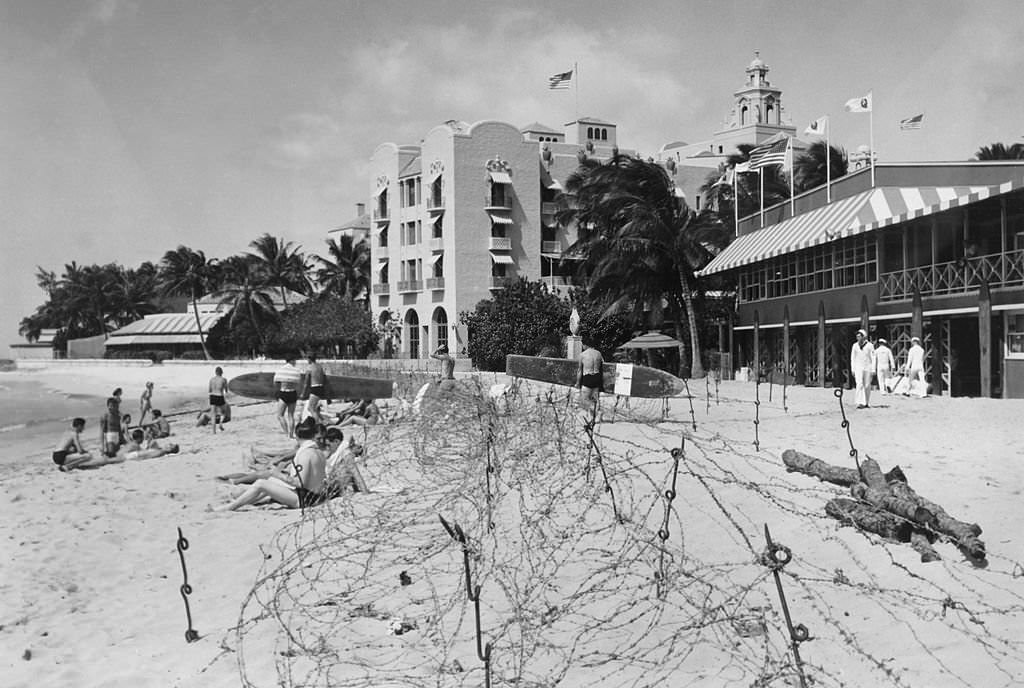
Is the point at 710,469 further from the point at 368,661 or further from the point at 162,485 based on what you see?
the point at 162,485

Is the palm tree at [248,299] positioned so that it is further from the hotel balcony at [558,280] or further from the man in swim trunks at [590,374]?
the man in swim trunks at [590,374]

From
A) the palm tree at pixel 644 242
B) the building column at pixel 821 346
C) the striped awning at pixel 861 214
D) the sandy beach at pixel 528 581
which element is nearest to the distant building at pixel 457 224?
the palm tree at pixel 644 242

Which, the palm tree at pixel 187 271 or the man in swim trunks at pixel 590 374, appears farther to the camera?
the palm tree at pixel 187 271

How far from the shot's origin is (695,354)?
123 feet

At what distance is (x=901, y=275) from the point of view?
23.8m

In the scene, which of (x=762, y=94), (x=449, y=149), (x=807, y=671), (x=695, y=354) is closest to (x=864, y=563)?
(x=807, y=671)

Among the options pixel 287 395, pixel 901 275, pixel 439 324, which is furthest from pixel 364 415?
pixel 439 324

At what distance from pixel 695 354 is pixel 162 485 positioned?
28056 millimetres

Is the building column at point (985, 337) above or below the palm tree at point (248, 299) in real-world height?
below

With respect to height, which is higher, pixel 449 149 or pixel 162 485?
pixel 449 149

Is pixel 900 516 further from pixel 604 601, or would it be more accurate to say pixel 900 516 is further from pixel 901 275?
pixel 901 275

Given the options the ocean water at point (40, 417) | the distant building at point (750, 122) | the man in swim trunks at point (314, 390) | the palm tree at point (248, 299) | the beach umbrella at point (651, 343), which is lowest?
the ocean water at point (40, 417)

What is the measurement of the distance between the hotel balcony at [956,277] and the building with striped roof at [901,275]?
30 millimetres

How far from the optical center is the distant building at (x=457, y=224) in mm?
53719
